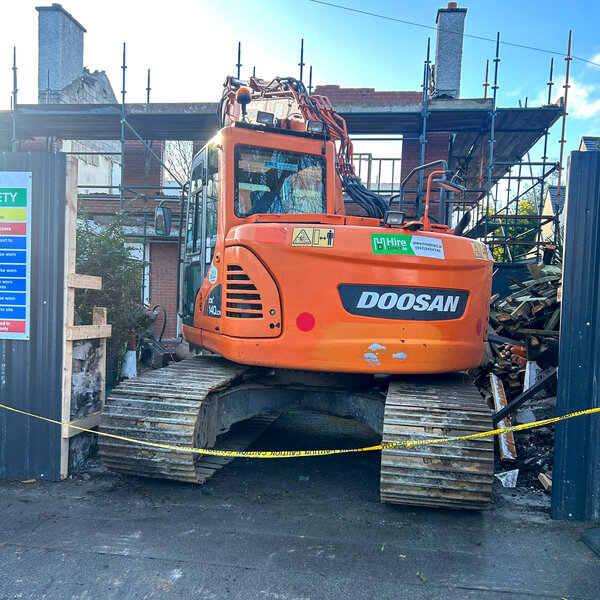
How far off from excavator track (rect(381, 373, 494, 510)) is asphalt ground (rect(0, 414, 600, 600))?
285mm

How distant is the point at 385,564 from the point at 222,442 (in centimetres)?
262

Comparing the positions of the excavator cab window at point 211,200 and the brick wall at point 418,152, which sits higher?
the brick wall at point 418,152

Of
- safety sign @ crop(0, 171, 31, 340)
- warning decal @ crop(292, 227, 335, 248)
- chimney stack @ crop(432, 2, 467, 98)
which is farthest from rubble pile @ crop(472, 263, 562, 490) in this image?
chimney stack @ crop(432, 2, 467, 98)

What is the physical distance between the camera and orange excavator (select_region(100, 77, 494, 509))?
12.4 feet

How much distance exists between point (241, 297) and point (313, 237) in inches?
30.9

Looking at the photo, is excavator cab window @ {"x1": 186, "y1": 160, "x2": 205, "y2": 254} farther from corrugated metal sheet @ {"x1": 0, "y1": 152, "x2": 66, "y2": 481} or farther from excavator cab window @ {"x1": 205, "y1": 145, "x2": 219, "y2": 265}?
corrugated metal sheet @ {"x1": 0, "y1": 152, "x2": 66, "y2": 481}

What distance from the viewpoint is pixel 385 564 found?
10.7 ft

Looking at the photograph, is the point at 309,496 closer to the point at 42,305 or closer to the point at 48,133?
the point at 42,305

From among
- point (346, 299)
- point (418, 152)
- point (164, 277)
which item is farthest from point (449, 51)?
point (346, 299)

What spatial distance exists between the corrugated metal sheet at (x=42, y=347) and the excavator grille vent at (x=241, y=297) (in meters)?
1.41

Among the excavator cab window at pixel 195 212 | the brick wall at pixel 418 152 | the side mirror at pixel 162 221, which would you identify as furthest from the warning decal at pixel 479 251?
the brick wall at pixel 418 152

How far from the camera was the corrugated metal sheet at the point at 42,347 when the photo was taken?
439 centimetres

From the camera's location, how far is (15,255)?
4398 millimetres

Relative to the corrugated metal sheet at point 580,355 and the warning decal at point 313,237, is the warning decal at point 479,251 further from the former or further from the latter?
the warning decal at point 313,237
